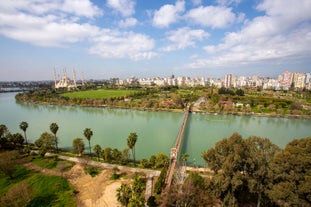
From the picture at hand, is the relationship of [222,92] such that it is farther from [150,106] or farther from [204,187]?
[204,187]

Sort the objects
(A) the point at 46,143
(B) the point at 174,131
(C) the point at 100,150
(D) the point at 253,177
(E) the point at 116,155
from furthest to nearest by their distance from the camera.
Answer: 1. (B) the point at 174,131
2. (A) the point at 46,143
3. (C) the point at 100,150
4. (E) the point at 116,155
5. (D) the point at 253,177

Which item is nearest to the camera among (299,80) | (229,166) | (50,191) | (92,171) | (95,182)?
(229,166)

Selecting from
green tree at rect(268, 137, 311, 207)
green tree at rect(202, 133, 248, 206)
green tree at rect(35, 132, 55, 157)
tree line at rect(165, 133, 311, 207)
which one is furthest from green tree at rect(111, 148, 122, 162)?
green tree at rect(268, 137, 311, 207)

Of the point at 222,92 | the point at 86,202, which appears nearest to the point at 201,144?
the point at 86,202

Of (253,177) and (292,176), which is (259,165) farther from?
(292,176)

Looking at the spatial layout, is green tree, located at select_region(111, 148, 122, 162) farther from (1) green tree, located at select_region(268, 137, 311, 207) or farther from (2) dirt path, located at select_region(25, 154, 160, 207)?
(1) green tree, located at select_region(268, 137, 311, 207)

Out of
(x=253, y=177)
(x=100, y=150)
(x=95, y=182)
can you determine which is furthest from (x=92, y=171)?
(x=253, y=177)

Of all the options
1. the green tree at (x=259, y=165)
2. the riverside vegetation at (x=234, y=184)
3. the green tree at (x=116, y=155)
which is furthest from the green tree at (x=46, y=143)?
the green tree at (x=259, y=165)

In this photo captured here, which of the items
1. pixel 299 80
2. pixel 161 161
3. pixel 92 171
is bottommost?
pixel 92 171

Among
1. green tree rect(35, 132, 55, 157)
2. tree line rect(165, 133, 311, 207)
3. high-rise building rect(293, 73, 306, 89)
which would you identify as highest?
high-rise building rect(293, 73, 306, 89)
